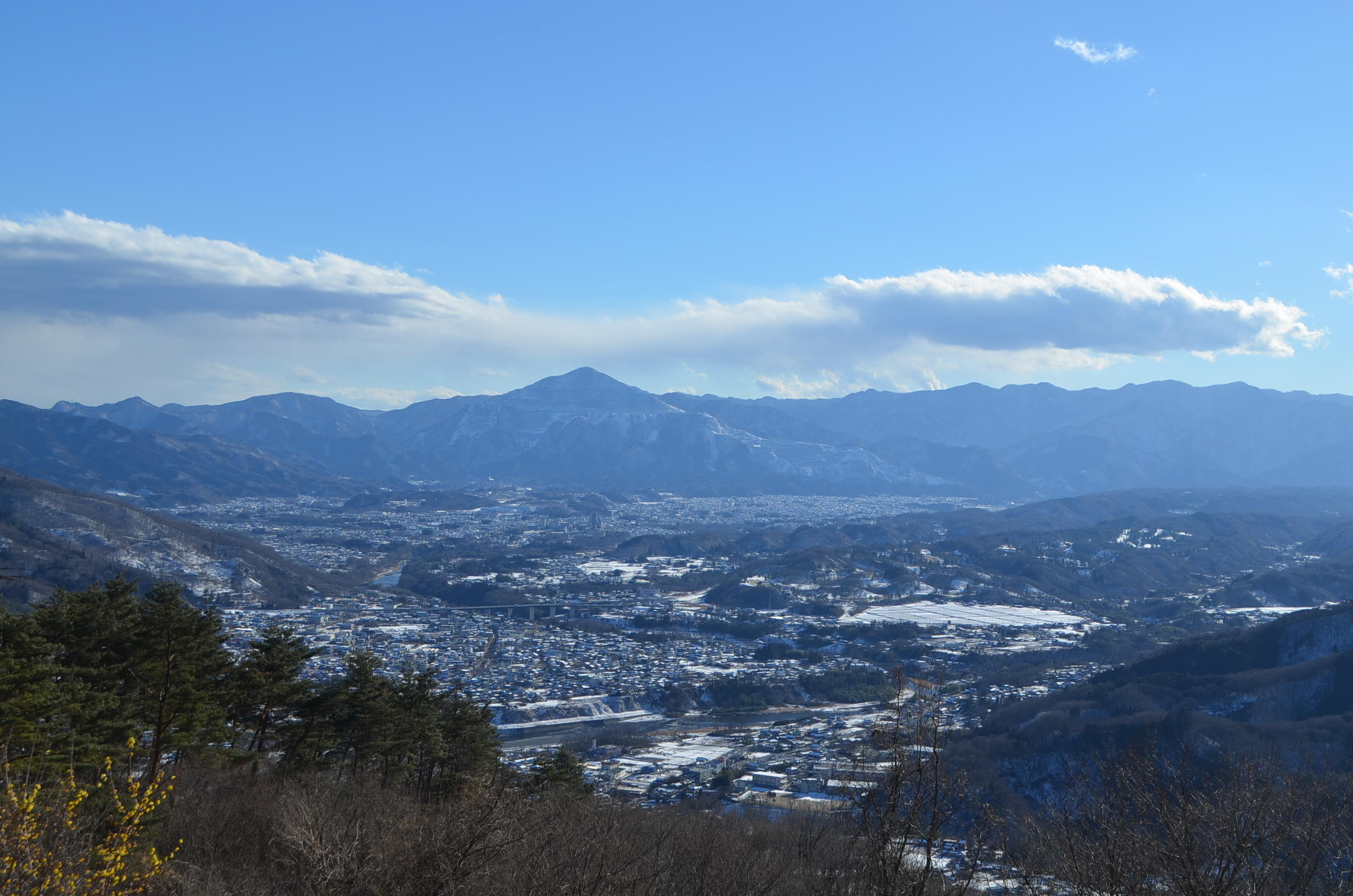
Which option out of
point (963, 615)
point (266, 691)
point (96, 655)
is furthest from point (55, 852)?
point (963, 615)

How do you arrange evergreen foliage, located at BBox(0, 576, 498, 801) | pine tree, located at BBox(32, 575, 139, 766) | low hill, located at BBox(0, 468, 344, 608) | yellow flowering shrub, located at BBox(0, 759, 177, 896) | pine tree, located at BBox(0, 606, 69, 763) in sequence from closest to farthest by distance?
yellow flowering shrub, located at BBox(0, 759, 177, 896), pine tree, located at BBox(0, 606, 69, 763), evergreen foliage, located at BBox(0, 576, 498, 801), pine tree, located at BBox(32, 575, 139, 766), low hill, located at BBox(0, 468, 344, 608)

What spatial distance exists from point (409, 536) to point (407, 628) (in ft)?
274

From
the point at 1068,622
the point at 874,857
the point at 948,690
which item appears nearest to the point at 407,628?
the point at 948,690

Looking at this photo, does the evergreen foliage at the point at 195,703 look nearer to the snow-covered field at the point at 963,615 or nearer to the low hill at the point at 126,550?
the low hill at the point at 126,550

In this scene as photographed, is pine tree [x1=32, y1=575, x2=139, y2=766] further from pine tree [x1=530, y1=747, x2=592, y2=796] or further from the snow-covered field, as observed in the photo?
the snow-covered field

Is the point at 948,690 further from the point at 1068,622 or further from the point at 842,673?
the point at 1068,622

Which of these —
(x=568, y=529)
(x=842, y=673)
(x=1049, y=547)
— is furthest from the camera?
(x=568, y=529)

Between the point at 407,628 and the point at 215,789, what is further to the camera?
the point at 407,628

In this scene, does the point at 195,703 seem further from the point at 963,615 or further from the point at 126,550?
the point at 126,550

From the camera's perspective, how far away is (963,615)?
98.4 m

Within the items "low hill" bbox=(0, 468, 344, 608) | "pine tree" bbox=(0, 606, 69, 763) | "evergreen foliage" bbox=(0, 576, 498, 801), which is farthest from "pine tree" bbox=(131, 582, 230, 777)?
"low hill" bbox=(0, 468, 344, 608)

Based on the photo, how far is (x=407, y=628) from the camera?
81938 millimetres

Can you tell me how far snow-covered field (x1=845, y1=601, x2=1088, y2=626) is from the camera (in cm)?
9331

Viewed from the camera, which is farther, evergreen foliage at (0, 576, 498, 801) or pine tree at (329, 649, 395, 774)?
pine tree at (329, 649, 395, 774)
